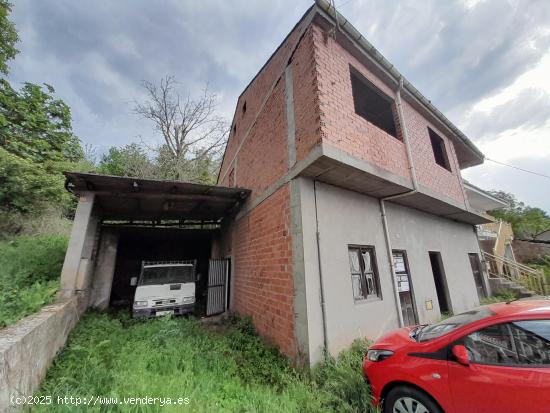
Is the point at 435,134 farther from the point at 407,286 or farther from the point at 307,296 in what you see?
the point at 307,296

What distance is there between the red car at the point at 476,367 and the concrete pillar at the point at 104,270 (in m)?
8.92

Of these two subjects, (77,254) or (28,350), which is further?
(77,254)

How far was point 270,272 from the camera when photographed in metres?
4.97

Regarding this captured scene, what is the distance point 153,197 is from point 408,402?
6554mm

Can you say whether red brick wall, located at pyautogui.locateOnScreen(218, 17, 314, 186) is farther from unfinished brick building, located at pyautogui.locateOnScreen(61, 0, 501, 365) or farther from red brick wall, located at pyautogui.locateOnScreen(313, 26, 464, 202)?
red brick wall, located at pyautogui.locateOnScreen(313, 26, 464, 202)

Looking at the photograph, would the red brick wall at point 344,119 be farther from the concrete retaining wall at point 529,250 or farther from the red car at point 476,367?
the concrete retaining wall at point 529,250

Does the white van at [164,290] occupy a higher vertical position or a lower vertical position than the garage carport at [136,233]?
lower

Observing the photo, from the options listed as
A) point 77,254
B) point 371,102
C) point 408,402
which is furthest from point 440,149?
point 77,254

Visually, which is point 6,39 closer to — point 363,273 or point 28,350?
point 28,350

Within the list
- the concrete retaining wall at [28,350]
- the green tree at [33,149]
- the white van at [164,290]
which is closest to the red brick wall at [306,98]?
the concrete retaining wall at [28,350]

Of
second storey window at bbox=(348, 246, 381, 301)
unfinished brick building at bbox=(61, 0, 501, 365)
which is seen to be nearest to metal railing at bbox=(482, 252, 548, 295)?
unfinished brick building at bbox=(61, 0, 501, 365)

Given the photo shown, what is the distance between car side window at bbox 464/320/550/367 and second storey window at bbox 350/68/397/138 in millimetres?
5539

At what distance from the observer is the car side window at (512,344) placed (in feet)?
6.53

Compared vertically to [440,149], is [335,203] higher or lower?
lower
